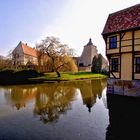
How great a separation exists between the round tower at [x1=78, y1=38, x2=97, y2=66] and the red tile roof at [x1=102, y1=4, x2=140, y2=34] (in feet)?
204

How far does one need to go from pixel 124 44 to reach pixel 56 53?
23067 millimetres

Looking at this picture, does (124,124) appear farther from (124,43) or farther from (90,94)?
(90,94)

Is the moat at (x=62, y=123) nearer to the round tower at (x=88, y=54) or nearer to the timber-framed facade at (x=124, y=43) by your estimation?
the timber-framed facade at (x=124, y=43)

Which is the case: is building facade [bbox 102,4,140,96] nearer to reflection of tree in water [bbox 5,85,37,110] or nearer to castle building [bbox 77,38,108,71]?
reflection of tree in water [bbox 5,85,37,110]

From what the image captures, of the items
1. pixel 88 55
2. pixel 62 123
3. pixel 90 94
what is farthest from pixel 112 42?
pixel 88 55

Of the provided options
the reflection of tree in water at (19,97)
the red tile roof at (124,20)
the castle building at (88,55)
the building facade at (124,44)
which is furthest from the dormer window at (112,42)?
the castle building at (88,55)

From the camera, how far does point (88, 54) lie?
86.2m

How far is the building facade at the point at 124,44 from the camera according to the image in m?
18.1

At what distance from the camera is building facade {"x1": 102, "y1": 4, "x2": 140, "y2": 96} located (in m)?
18.1

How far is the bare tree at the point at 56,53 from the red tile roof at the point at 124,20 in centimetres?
1902

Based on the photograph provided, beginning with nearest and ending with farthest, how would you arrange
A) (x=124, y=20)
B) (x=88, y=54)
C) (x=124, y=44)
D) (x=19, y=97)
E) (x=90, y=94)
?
(x=124, y=44) < (x=19, y=97) < (x=124, y=20) < (x=90, y=94) < (x=88, y=54)

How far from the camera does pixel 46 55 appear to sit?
40875mm

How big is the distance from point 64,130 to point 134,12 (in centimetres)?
1578

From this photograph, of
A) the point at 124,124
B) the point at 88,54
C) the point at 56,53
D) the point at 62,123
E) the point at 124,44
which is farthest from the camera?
the point at 88,54
